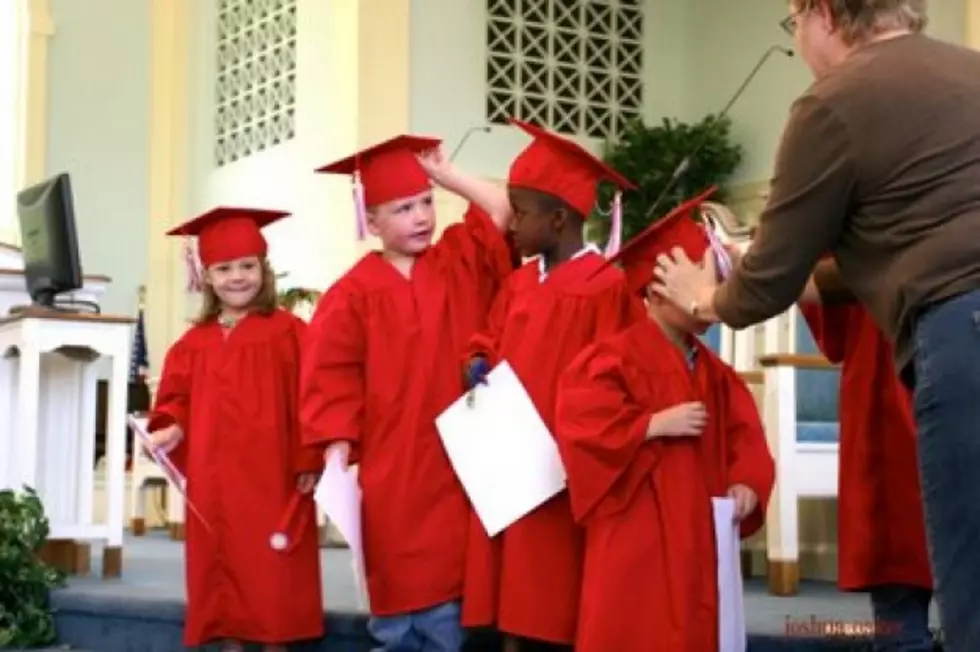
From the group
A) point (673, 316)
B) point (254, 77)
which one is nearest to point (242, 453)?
point (673, 316)

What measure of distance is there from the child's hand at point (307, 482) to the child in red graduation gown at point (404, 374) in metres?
0.26

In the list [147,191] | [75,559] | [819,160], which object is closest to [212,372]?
[75,559]

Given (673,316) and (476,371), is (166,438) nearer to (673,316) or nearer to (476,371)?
(476,371)

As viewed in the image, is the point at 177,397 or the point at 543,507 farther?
the point at 177,397

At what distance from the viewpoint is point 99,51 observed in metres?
9.65

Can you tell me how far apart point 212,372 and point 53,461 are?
1.38 m

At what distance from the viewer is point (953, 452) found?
180cm

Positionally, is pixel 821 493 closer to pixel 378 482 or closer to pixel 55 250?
pixel 378 482

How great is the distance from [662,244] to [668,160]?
4713 mm

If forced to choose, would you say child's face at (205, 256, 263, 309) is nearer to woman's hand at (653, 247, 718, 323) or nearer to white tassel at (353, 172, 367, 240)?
white tassel at (353, 172, 367, 240)

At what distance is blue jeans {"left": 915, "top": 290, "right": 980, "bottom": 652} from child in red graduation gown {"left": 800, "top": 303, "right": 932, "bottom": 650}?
0.89 metres

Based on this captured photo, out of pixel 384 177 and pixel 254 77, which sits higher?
pixel 254 77

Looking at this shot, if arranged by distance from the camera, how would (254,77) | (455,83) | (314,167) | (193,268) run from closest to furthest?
(193,268), (455,83), (314,167), (254,77)

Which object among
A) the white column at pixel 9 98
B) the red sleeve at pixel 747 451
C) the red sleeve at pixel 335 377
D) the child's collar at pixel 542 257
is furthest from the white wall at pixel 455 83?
the red sleeve at pixel 747 451
